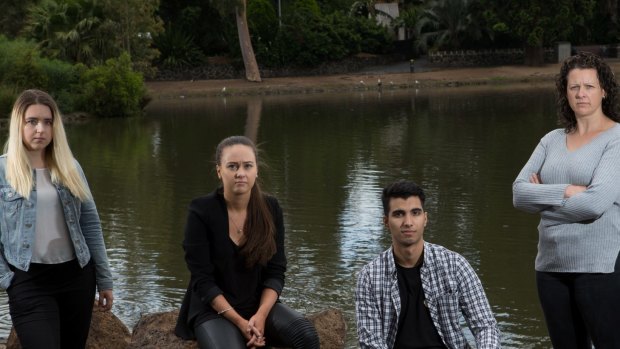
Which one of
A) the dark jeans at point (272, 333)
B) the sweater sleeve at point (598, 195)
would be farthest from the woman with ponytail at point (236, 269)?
the sweater sleeve at point (598, 195)

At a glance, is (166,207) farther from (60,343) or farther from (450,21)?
(450,21)

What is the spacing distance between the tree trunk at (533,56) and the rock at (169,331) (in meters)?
44.7

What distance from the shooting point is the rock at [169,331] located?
5.49m

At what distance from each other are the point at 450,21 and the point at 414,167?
107 ft

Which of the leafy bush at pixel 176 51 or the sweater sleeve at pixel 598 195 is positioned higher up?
the sweater sleeve at pixel 598 195

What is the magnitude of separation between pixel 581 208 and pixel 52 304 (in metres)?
2.22

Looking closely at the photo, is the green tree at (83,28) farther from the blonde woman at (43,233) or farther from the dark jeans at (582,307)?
the dark jeans at (582,307)

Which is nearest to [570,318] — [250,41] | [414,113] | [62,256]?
[62,256]

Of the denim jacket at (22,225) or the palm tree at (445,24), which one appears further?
the palm tree at (445,24)

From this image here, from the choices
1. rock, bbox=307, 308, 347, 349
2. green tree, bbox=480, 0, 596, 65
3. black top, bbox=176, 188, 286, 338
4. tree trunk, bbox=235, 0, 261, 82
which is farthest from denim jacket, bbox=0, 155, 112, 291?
green tree, bbox=480, 0, 596, 65

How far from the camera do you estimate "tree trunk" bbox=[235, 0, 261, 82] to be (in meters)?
45.3

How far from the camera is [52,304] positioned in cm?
430

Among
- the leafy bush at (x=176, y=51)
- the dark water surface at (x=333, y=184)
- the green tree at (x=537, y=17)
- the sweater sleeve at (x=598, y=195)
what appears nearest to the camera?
the sweater sleeve at (x=598, y=195)

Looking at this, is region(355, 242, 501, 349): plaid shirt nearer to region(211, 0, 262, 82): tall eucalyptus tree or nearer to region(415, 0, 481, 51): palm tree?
region(211, 0, 262, 82): tall eucalyptus tree
